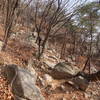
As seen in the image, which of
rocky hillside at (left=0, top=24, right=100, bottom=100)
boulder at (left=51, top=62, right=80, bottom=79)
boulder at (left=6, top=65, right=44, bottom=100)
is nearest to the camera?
boulder at (left=6, top=65, right=44, bottom=100)

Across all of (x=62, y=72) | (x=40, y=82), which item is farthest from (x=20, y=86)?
(x=62, y=72)

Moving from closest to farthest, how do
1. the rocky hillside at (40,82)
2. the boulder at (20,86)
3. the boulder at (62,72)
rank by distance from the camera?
the boulder at (20,86) → the rocky hillside at (40,82) → the boulder at (62,72)

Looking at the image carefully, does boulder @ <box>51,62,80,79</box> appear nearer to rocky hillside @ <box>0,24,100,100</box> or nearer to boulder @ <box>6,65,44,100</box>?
rocky hillside @ <box>0,24,100,100</box>

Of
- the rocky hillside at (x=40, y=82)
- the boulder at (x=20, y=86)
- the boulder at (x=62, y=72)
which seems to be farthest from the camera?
the boulder at (x=62, y=72)

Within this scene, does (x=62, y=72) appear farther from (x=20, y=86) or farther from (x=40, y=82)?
(x=20, y=86)

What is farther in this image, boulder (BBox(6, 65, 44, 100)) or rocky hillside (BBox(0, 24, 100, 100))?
rocky hillside (BBox(0, 24, 100, 100))

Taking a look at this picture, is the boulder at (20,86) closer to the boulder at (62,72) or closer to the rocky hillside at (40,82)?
the rocky hillside at (40,82)

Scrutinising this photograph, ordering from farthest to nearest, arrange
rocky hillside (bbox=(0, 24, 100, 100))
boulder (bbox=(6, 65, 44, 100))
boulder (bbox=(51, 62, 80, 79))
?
boulder (bbox=(51, 62, 80, 79)), rocky hillside (bbox=(0, 24, 100, 100)), boulder (bbox=(6, 65, 44, 100))

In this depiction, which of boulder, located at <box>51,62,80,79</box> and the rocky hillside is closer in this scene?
the rocky hillside

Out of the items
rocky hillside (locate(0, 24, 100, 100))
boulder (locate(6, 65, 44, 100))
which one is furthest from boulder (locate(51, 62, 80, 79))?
boulder (locate(6, 65, 44, 100))

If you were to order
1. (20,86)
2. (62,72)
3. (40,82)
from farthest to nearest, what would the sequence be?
(62,72)
(40,82)
(20,86)

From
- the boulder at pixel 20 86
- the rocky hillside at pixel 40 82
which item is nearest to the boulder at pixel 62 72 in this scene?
the rocky hillside at pixel 40 82

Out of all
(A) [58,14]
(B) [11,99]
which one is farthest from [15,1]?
(B) [11,99]

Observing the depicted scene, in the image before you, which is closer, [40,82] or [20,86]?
[20,86]
